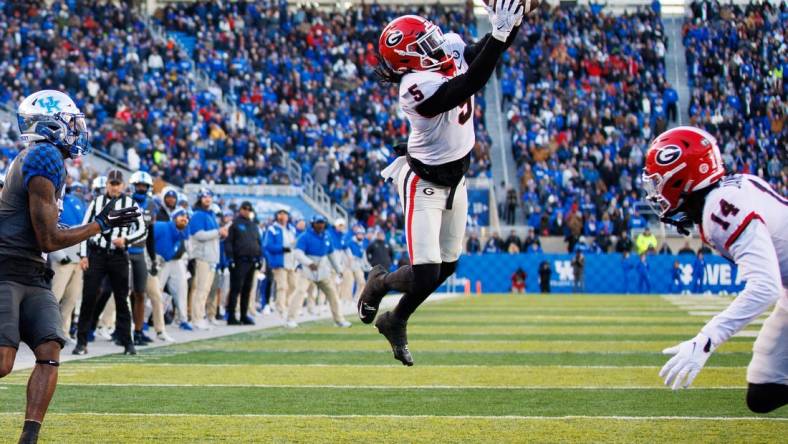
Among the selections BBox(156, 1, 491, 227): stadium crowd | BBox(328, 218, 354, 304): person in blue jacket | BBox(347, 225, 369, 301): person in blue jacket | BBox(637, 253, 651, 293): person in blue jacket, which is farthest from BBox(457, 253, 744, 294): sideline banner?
BBox(347, 225, 369, 301): person in blue jacket

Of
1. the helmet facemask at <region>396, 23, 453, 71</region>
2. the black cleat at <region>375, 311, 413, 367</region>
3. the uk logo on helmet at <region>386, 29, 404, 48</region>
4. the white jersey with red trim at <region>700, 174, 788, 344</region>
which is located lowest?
the black cleat at <region>375, 311, 413, 367</region>

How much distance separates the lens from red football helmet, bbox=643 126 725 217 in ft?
16.9

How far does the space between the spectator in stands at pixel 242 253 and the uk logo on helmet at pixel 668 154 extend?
1171 centimetres

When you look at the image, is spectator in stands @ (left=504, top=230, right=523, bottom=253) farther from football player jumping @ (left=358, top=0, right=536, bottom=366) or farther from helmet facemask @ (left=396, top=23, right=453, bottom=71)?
helmet facemask @ (left=396, top=23, right=453, bottom=71)

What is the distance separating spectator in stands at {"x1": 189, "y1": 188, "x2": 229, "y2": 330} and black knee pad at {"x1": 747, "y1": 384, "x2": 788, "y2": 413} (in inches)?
419

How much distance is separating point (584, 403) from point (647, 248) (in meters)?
22.8

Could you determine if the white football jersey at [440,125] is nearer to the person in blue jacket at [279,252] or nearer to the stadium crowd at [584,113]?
the person in blue jacket at [279,252]

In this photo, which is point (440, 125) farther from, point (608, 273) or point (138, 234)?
point (608, 273)

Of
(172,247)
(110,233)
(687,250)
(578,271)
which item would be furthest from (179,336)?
(687,250)

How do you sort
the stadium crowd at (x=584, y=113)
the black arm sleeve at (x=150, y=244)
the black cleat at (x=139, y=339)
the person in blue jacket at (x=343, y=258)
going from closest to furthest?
the black cleat at (x=139, y=339)
the black arm sleeve at (x=150, y=244)
the person in blue jacket at (x=343, y=258)
the stadium crowd at (x=584, y=113)

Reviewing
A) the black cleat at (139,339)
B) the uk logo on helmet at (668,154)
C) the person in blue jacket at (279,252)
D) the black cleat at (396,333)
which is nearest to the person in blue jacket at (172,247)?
the black cleat at (139,339)

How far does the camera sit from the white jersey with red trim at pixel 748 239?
4.75 metres

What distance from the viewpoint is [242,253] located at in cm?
1648

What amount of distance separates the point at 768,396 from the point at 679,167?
1.22m
